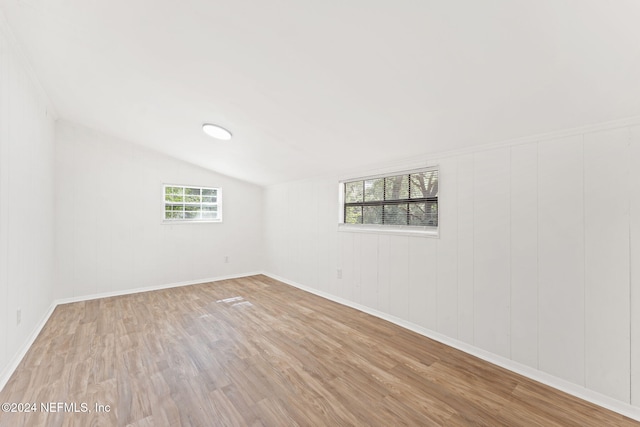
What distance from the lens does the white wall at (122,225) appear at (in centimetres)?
380

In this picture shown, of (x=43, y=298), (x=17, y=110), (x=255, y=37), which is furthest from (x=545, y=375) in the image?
(x=43, y=298)

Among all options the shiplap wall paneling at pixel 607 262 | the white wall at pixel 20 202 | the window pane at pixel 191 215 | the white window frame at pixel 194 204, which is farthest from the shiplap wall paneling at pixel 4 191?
the shiplap wall paneling at pixel 607 262

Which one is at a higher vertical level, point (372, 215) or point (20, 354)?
point (372, 215)

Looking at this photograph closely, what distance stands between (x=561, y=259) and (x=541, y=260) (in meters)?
0.12

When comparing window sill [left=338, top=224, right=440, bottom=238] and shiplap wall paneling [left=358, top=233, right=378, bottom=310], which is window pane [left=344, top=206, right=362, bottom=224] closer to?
window sill [left=338, top=224, right=440, bottom=238]

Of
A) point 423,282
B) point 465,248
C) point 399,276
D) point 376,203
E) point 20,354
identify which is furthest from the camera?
point 376,203

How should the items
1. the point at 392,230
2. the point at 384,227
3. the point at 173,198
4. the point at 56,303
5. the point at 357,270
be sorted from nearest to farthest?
the point at 392,230, the point at 384,227, the point at 357,270, the point at 56,303, the point at 173,198

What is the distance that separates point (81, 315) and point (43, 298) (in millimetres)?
432

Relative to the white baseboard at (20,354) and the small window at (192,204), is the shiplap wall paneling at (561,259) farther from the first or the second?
the small window at (192,204)

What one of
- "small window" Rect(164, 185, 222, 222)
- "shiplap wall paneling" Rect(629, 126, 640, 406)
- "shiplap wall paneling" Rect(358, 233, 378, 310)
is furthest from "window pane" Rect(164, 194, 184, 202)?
"shiplap wall paneling" Rect(629, 126, 640, 406)

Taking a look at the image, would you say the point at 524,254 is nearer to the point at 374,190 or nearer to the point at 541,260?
the point at 541,260

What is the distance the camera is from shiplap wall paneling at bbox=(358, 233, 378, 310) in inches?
129

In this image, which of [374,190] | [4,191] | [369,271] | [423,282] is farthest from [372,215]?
[4,191]

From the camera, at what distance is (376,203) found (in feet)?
11.2
